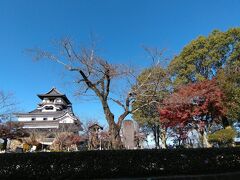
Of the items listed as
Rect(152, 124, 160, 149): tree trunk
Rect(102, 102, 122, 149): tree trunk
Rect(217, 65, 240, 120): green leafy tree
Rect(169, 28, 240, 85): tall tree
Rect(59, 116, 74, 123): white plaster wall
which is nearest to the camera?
Rect(102, 102, 122, 149): tree trunk

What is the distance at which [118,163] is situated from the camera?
341 inches

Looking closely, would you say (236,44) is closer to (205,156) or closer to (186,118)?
(186,118)

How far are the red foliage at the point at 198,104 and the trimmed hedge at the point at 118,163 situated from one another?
1110 centimetres

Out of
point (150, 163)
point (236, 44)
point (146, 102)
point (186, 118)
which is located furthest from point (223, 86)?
point (150, 163)

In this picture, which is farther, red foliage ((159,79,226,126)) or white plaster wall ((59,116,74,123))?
white plaster wall ((59,116,74,123))

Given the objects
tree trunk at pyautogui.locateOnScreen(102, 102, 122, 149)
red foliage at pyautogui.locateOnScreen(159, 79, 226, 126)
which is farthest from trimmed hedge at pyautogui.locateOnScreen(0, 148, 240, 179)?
red foliage at pyautogui.locateOnScreen(159, 79, 226, 126)

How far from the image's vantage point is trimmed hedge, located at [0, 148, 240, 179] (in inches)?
325

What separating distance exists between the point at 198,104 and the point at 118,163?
14860 millimetres

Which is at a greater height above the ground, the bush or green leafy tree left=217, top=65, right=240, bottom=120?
green leafy tree left=217, top=65, right=240, bottom=120

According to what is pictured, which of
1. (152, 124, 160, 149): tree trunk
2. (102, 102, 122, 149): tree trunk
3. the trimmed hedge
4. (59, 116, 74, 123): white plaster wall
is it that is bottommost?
the trimmed hedge

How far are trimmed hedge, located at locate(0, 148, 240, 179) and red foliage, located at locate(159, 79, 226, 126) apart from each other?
11099 mm

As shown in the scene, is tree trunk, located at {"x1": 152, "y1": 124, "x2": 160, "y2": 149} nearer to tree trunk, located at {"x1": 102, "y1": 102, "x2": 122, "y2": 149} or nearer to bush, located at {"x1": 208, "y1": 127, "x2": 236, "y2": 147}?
bush, located at {"x1": 208, "y1": 127, "x2": 236, "y2": 147}

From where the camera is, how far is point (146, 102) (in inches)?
560

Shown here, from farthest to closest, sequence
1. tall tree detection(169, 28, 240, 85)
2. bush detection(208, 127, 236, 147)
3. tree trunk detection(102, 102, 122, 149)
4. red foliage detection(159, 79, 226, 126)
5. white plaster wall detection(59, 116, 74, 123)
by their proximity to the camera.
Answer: white plaster wall detection(59, 116, 74, 123) → tall tree detection(169, 28, 240, 85) → red foliage detection(159, 79, 226, 126) → bush detection(208, 127, 236, 147) → tree trunk detection(102, 102, 122, 149)
